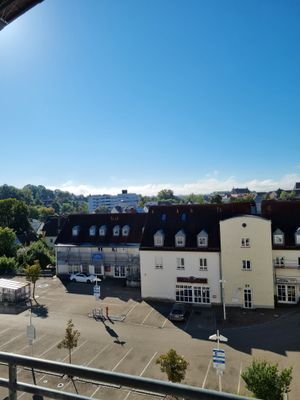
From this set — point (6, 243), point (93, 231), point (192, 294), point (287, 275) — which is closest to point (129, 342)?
point (192, 294)

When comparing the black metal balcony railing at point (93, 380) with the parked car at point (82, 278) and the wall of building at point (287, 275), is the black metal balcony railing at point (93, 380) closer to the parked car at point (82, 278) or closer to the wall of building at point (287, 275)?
the wall of building at point (287, 275)

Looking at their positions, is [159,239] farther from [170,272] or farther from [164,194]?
[164,194]

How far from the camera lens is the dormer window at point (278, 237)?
30109 millimetres

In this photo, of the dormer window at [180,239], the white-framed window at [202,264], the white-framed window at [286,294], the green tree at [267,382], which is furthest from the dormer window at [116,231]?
the green tree at [267,382]

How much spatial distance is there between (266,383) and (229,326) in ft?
42.9

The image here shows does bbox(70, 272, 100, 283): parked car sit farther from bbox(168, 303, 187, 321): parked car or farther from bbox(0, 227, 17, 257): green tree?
bbox(0, 227, 17, 257): green tree

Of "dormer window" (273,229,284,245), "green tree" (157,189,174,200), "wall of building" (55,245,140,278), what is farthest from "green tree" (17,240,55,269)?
"green tree" (157,189,174,200)

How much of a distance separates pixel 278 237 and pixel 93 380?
3066 centimetres

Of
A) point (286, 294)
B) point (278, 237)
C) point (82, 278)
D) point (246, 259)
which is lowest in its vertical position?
point (286, 294)

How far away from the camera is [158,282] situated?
1305 inches

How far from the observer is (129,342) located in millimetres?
23562

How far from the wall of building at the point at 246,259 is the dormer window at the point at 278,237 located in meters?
1.04

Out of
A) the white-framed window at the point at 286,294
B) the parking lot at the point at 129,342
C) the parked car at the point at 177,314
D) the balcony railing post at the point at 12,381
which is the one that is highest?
the balcony railing post at the point at 12,381

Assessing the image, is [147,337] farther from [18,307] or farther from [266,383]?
[18,307]
